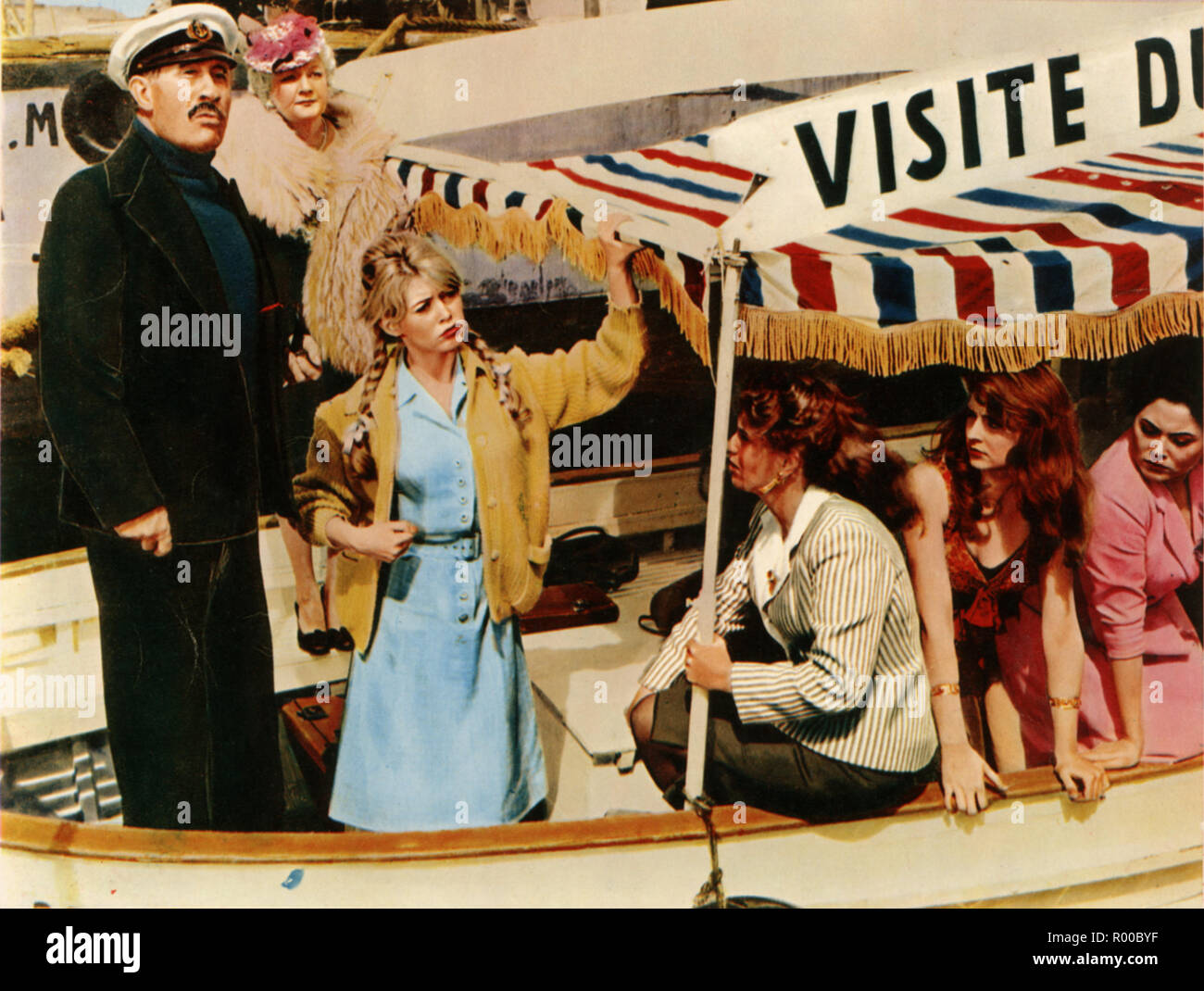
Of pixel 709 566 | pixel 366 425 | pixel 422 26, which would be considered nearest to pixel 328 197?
pixel 422 26

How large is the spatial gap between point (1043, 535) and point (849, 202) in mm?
1620

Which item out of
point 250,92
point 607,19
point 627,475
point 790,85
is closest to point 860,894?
point 627,475

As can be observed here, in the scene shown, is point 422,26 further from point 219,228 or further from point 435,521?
point 435,521

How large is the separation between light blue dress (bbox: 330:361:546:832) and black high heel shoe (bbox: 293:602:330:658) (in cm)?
17

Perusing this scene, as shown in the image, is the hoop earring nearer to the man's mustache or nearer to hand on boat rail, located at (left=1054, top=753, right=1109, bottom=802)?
hand on boat rail, located at (left=1054, top=753, right=1109, bottom=802)

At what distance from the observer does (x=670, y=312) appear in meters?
4.66

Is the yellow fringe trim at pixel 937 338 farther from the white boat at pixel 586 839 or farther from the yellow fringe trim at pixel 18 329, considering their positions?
the yellow fringe trim at pixel 18 329

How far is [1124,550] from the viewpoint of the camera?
498 centimetres

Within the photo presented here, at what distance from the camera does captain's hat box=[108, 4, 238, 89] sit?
4.50 m

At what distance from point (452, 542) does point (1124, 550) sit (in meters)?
2.81

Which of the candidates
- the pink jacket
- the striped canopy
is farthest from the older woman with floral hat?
the pink jacket

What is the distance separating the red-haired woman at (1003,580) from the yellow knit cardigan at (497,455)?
53.9 inches

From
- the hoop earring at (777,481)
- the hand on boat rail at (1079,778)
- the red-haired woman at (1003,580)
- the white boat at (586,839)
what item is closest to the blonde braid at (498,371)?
the white boat at (586,839)
